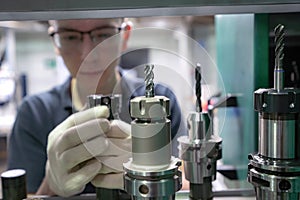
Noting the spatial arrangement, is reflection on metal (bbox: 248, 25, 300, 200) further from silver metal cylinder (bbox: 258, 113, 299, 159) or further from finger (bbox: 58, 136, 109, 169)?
finger (bbox: 58, 136, 109, 169)

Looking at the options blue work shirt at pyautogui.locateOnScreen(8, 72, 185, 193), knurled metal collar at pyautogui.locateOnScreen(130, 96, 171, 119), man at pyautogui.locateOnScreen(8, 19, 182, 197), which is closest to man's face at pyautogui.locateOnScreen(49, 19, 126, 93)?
man at pyautogui.locateOnScreen(8, 19, 182, 197)

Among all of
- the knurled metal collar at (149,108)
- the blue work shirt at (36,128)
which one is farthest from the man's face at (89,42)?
the knurled metal collar at (149,108)

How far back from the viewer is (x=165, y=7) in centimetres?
33

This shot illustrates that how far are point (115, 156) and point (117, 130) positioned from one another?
0.10ft

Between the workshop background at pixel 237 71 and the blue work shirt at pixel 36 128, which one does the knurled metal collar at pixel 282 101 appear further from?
the blue work shirt at pixel 36 128

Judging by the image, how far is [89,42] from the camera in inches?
29.4

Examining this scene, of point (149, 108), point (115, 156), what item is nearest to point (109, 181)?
point (115, 156)

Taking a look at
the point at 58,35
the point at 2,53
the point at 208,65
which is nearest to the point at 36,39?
the point at 2,53

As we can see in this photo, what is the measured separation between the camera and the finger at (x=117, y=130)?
15.0 inches

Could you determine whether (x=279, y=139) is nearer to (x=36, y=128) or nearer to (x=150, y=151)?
(x=150, y=151)

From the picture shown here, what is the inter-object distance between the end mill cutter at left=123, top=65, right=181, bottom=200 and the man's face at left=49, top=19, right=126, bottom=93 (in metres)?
0.27

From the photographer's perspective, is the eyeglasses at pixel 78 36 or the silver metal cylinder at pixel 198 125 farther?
the eyeglasses at pixel 78 36

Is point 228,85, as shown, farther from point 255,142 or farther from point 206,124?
point 206,124

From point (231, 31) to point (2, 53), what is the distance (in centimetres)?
299
